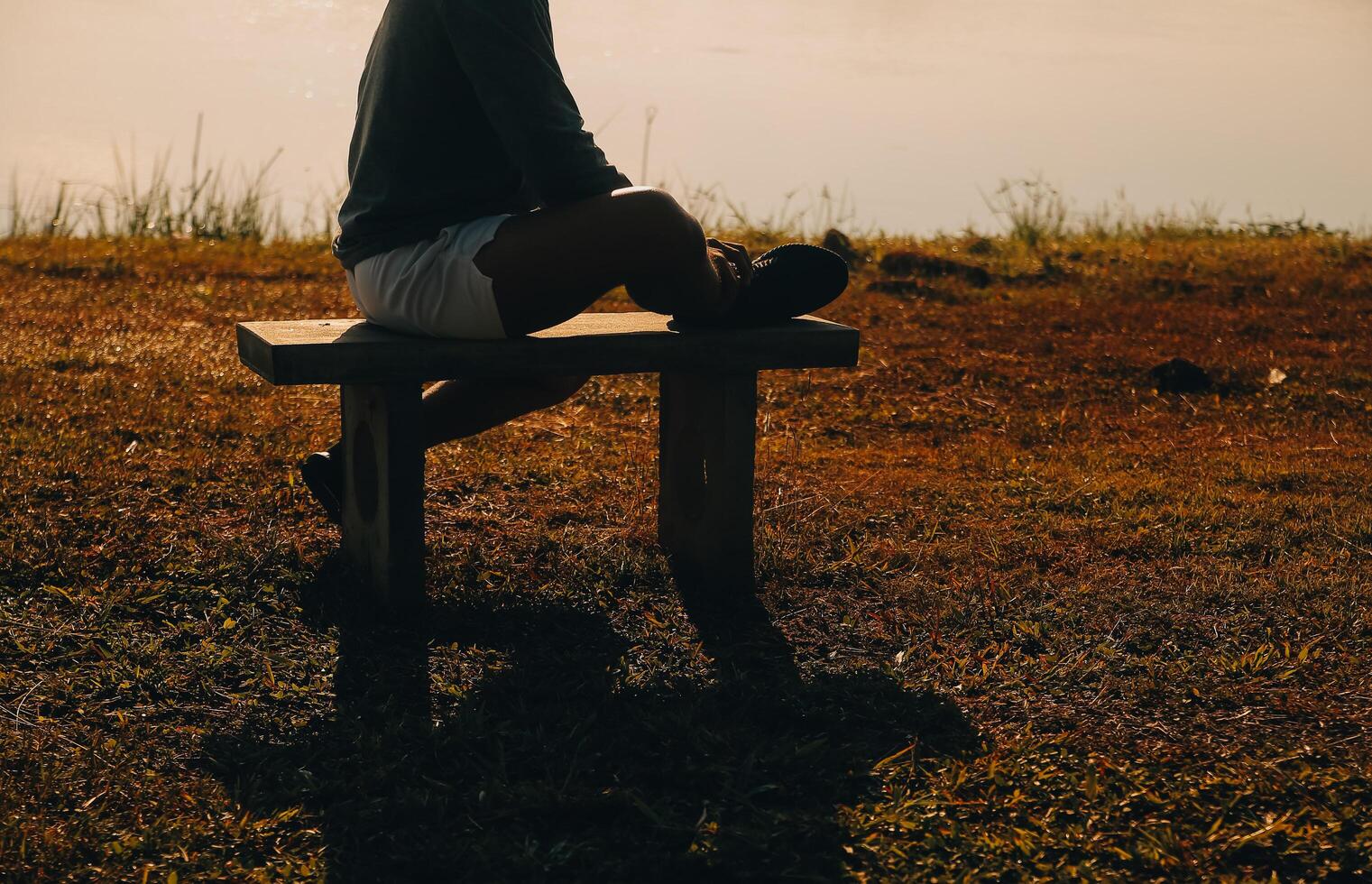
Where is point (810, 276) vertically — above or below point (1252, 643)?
above

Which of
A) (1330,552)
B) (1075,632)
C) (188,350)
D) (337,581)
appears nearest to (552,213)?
(337,581)

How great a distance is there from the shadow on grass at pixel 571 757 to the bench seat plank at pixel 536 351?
60 centimetres

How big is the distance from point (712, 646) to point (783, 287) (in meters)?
0.88

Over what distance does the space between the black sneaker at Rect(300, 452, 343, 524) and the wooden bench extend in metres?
0.09

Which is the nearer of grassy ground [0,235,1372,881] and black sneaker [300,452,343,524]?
grassy ground [0,235,1372,881]

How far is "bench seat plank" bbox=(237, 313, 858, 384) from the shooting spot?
3.17 meters

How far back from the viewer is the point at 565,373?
132 inches

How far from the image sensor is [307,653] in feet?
10.6

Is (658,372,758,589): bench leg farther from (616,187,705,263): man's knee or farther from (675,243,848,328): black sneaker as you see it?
(616,187,705,263): man's knee

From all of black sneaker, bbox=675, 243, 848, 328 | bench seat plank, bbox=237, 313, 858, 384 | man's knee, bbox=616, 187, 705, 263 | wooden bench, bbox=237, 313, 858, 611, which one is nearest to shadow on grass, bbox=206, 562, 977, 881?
wooden bench, bbox=237, 313, 858, 611

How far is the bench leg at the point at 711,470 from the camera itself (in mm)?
3559

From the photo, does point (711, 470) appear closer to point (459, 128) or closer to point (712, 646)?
point (712, 646)

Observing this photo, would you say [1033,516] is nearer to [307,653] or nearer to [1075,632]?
[1075,632]

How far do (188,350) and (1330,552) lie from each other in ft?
14.1
